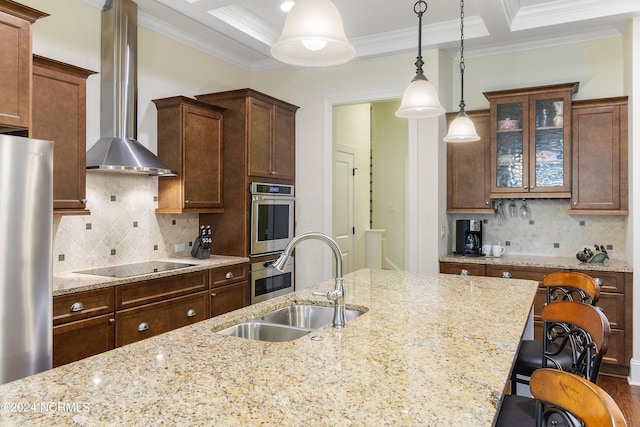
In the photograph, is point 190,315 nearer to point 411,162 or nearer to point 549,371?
point 411,162

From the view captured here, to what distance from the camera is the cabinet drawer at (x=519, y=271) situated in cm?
389

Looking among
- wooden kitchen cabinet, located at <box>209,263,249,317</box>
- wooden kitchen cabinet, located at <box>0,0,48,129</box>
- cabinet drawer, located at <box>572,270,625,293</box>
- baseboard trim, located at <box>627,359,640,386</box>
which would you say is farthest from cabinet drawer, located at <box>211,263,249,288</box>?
baseboard trim, located at <box>627,359,640,386</box>

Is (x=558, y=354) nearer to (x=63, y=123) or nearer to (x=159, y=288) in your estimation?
(x=159, y=288)

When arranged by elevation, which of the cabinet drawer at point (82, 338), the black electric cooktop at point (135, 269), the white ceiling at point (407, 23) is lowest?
the cabinet drawer at point (82, 338)

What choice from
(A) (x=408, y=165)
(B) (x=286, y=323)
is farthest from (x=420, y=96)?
(A) (x=408, y=165)

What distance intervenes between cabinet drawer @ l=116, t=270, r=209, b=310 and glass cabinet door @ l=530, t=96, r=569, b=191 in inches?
120

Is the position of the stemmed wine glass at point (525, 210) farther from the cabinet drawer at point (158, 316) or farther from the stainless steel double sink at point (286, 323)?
the cabinet drawer at point (158, 316)

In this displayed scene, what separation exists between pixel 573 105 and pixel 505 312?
2760 millimetres

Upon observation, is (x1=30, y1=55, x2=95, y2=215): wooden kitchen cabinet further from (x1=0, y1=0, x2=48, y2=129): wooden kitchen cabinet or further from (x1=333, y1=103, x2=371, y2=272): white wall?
(x1=333, y1=103, x2=371, y2=272): white wall

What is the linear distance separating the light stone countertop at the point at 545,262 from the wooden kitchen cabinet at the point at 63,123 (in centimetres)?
310

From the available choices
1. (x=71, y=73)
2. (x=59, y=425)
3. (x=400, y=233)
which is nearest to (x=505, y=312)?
(x=59, y=425)

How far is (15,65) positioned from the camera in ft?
8.00

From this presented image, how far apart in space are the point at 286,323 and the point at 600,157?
3240 millimetres

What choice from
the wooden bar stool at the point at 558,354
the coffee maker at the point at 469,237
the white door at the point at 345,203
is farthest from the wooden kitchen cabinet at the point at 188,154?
the wooden bar stool at the point at 558,354
